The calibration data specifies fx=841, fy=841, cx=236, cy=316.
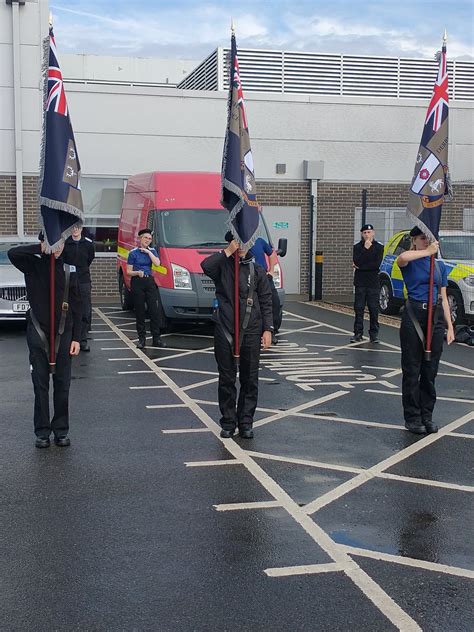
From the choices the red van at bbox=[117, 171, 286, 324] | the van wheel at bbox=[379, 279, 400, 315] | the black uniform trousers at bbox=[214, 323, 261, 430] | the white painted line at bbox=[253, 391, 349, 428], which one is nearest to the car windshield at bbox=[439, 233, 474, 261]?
the van wheel at bbox=[379, 279, 400, 315]

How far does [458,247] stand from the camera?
51.0ft

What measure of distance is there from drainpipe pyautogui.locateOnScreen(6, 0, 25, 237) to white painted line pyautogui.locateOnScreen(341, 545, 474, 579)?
54.3 ft

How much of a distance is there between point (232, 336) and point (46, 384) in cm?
164

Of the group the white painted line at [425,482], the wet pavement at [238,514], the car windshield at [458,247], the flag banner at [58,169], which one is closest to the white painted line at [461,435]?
the wet pavement at [238,514]

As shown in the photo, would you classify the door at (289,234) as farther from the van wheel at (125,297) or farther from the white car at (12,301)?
the white car at (12,301)

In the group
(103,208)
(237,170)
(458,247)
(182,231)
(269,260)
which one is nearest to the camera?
(237,170)

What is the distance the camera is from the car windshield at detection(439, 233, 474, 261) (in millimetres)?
15336

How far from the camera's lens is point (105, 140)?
21.1 metres

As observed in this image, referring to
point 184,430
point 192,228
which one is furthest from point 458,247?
point 184,430

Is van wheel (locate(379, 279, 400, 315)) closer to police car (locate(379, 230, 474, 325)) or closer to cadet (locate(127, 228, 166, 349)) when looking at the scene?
police car (locate(379, 230, 474, 325))

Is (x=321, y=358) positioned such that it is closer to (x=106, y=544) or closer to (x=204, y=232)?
(x=204, y=232)

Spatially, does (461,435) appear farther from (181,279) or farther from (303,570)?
(181,279)

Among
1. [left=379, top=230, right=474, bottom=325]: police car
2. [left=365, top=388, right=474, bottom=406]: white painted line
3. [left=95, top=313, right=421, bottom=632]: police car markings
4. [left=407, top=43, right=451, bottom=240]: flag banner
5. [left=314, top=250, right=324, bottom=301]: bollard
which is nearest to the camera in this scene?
[left=95, top=313, right=421, bottom=632]: police car markings

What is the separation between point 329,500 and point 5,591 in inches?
90.6
